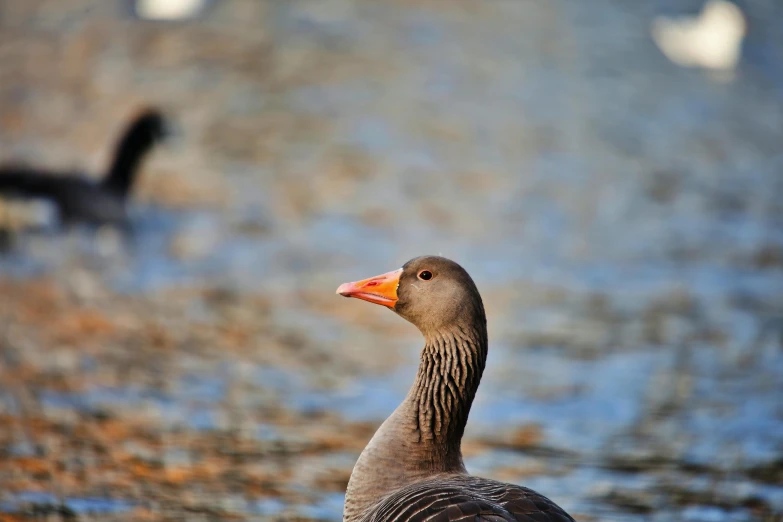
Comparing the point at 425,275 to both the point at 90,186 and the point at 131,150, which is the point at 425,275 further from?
the point at 131,150

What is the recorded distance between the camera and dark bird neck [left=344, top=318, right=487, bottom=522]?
5.13 m

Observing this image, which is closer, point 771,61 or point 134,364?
point 134,364

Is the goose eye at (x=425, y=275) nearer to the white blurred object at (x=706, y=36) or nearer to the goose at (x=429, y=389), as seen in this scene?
the goose at (x=429, y=389)

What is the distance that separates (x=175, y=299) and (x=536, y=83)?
32.4 ft

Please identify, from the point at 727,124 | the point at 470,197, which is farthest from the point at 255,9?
the point at 727,124

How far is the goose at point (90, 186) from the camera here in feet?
50.8

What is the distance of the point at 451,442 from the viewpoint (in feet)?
17.5

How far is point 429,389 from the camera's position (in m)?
5.31

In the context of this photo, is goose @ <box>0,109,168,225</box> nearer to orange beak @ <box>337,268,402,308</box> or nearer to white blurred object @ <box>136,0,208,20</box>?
white blurred object @ <box>136,0,208,20</box>

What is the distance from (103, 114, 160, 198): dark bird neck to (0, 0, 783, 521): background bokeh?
41 cm

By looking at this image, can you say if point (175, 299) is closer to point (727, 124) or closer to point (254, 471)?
point (254, 471)

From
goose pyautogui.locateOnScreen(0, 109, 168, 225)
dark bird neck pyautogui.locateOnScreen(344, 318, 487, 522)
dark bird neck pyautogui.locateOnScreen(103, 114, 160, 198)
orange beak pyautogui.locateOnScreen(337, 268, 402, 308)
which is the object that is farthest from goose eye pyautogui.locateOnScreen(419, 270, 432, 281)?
dark bird neck pyautogui.locateOnScreen(103, 114, 160, 198)

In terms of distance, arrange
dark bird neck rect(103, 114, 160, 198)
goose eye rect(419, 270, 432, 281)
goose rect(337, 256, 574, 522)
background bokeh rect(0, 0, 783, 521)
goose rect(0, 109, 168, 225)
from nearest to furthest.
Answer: goose rect(337, 256, 574, 522) < goose eye rect(419, 270, 432, 281) < background bokeh rect(0, 0, 783, 521) < goose rect(0, 109, 168, 225) < dark bird neck rect(103, 114, 160, 198)

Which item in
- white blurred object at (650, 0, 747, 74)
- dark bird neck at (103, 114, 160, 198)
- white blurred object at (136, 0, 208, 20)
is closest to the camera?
dark bird neck at (103, 114, 160, 198)
